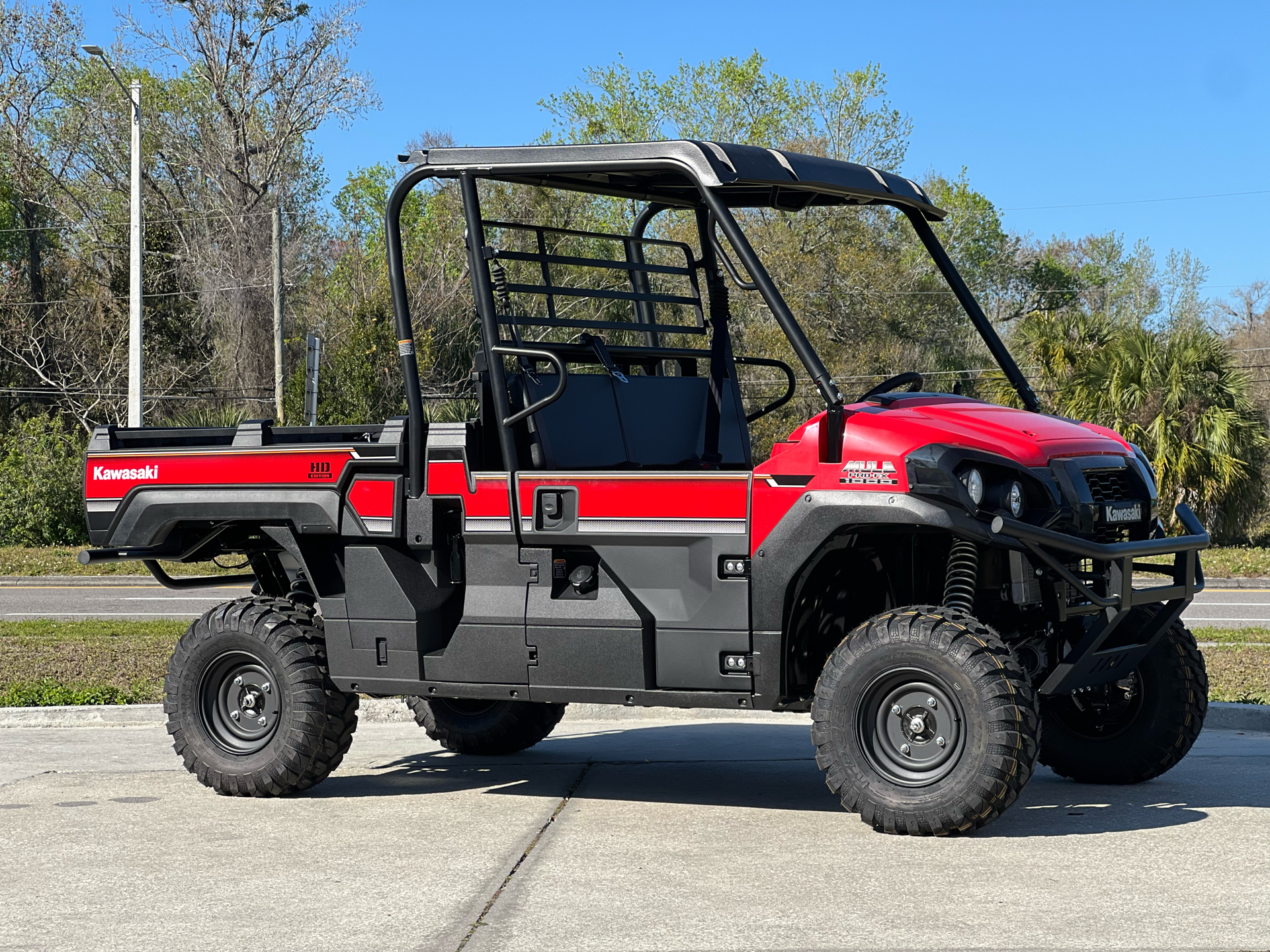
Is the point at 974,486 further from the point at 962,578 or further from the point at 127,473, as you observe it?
the point at 127,473

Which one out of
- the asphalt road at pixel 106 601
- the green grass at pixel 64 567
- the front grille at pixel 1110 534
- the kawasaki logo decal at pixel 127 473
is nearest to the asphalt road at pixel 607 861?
the front grille at pixel 1110 534

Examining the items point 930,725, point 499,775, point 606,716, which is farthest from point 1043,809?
point 606,716

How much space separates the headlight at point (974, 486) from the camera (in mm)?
6043

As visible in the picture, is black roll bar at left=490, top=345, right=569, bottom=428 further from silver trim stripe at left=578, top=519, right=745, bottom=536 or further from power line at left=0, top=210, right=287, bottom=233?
power line at left=0, top=210, right=287, bottom=233

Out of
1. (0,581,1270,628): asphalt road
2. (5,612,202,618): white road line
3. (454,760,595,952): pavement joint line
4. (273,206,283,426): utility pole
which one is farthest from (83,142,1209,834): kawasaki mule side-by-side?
(273,206,283,426): utility pole

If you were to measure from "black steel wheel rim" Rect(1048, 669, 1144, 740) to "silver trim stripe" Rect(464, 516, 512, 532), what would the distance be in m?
2.78

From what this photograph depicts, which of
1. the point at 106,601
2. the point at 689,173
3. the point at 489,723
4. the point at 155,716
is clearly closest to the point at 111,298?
the point at 106,601

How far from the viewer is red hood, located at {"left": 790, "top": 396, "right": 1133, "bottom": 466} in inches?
241

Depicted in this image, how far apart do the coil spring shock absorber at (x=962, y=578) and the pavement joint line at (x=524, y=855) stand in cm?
191

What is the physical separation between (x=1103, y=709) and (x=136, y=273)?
2103cm

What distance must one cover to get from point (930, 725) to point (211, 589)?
57.6 feet

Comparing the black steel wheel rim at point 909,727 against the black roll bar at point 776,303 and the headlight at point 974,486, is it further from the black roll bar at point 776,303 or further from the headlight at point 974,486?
the black roll bar at point 776,303

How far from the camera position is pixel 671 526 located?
6523 millimetres

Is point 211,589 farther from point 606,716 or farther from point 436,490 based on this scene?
point 436,490
